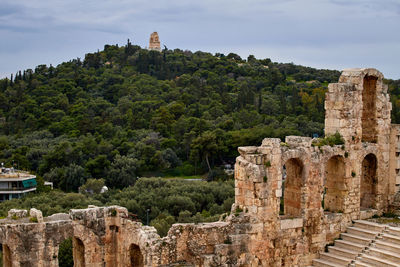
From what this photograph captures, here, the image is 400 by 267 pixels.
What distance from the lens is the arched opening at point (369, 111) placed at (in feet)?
78.5

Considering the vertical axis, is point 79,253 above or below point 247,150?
below

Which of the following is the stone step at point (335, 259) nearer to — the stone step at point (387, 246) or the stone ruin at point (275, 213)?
the stone ruin at point (275, 213)

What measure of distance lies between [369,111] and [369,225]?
5242 mm

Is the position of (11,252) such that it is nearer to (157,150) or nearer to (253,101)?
(157,150)

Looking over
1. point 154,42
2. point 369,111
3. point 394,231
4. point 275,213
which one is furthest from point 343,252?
point 154,42

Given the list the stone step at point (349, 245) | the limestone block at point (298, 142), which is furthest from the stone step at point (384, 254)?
the limestone block at point (298, 142)

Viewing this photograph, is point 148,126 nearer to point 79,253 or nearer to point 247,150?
point 79,253

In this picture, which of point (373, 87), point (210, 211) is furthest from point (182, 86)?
point (373, 87)

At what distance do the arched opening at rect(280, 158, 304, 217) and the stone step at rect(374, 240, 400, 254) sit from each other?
3.09 m

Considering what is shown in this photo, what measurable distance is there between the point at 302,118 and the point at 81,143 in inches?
974

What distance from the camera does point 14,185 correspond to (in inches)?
1865

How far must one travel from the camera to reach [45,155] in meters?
58.2

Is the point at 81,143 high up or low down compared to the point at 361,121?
down

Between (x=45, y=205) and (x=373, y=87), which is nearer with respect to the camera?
(x=373, y=87)
